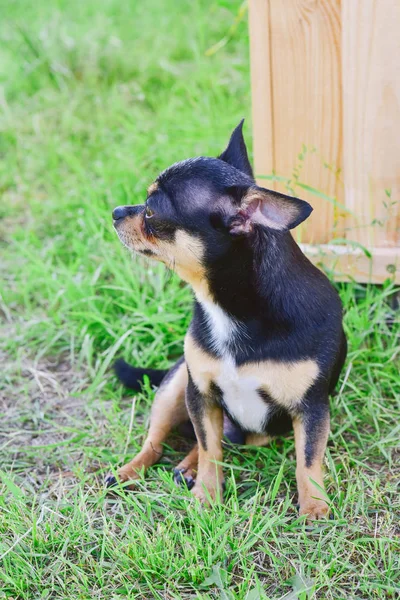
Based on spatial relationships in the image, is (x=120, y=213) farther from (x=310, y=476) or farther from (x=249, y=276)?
(x=310, y=476)

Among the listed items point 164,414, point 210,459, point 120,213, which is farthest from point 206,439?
point 120,213

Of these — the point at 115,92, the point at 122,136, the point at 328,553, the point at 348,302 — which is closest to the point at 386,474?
the point at 328,553

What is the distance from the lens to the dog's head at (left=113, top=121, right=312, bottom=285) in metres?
2.46

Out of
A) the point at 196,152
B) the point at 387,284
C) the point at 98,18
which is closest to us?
the point at 387,284

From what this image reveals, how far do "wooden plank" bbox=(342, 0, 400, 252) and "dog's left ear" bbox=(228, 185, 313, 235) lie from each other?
113 centimetres

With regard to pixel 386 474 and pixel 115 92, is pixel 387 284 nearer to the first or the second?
pixel 386 474

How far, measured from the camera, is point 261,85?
137 inches

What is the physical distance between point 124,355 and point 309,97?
4.89ft

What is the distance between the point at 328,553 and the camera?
2557 mm

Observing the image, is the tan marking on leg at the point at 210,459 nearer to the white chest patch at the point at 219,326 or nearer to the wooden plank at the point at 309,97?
the white chest patch at the point at 219,326

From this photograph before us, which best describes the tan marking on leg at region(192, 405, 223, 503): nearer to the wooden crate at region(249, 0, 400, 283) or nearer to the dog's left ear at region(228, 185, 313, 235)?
the dog's left ear at region(228, 185, 313, 235)

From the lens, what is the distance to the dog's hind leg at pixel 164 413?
3.11 m

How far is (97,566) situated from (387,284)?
1863mm

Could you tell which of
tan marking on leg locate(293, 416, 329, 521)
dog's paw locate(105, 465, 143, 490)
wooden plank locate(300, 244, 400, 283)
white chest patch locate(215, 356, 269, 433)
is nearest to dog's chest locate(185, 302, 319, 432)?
white chest patch locate(215, 356, 269, 433)
